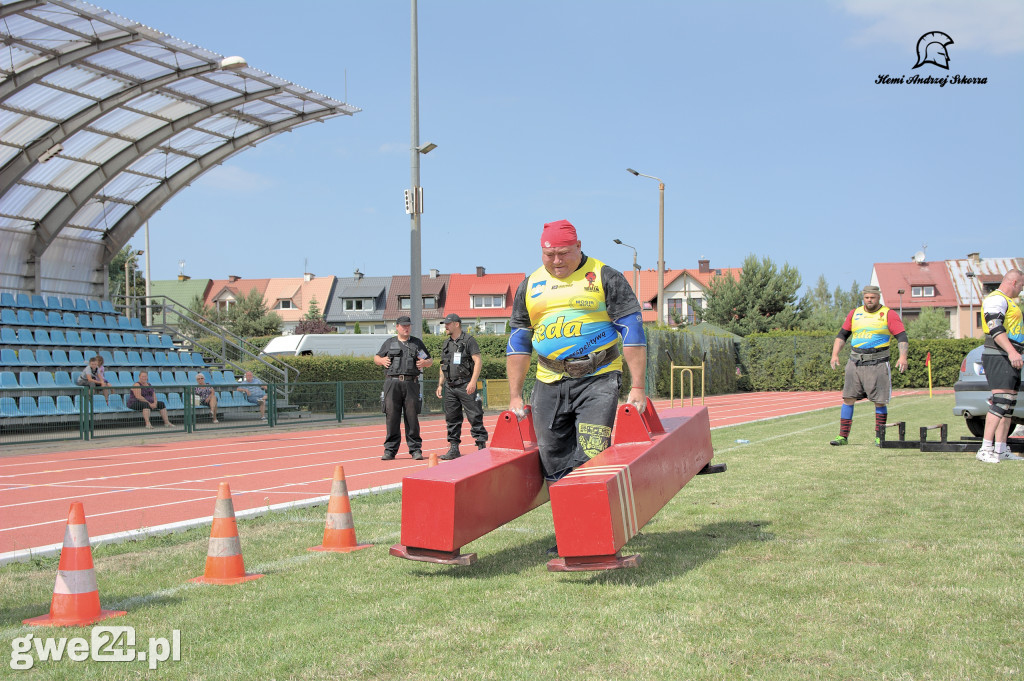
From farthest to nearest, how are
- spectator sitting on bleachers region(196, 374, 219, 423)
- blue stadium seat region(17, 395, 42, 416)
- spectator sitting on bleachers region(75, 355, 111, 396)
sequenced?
spectator sitting on bleachers region(196, 374, 219, 423), spectator sitting on bleachers region(75, 355, 111, 396), blue stadium seat region(17, 395, 42, 416)

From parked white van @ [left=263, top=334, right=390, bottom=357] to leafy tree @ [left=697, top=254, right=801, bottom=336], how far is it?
26.8 m

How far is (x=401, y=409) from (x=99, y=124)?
46.5ft

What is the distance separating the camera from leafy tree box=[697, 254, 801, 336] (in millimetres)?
59688

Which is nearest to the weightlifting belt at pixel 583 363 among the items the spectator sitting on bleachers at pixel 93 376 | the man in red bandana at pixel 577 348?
the man in red bandana at pixel 577 348

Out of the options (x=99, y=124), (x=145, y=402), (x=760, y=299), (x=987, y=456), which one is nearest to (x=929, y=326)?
(x=760, y=299)

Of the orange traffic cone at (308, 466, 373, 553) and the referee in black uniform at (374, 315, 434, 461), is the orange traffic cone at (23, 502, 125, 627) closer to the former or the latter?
the orange traffic cone at (308, 466, 373, 553)

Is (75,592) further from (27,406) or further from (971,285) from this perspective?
(971,285)

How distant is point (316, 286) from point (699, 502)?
82.7 metres

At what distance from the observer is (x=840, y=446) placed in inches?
458

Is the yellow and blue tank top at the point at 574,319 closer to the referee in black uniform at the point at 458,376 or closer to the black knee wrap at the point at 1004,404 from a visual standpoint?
the black knee wrap at the point at 1004,404

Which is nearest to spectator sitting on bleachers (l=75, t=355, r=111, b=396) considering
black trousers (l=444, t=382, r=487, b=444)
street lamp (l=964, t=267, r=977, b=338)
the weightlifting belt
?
black trousers (l=444, t=382, r=487, b=444)

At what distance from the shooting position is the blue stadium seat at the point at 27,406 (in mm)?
16750

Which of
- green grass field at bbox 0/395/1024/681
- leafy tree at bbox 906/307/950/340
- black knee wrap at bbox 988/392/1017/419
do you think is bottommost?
green grass field at bbox 0/395/1024/681

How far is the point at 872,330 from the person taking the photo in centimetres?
1154
